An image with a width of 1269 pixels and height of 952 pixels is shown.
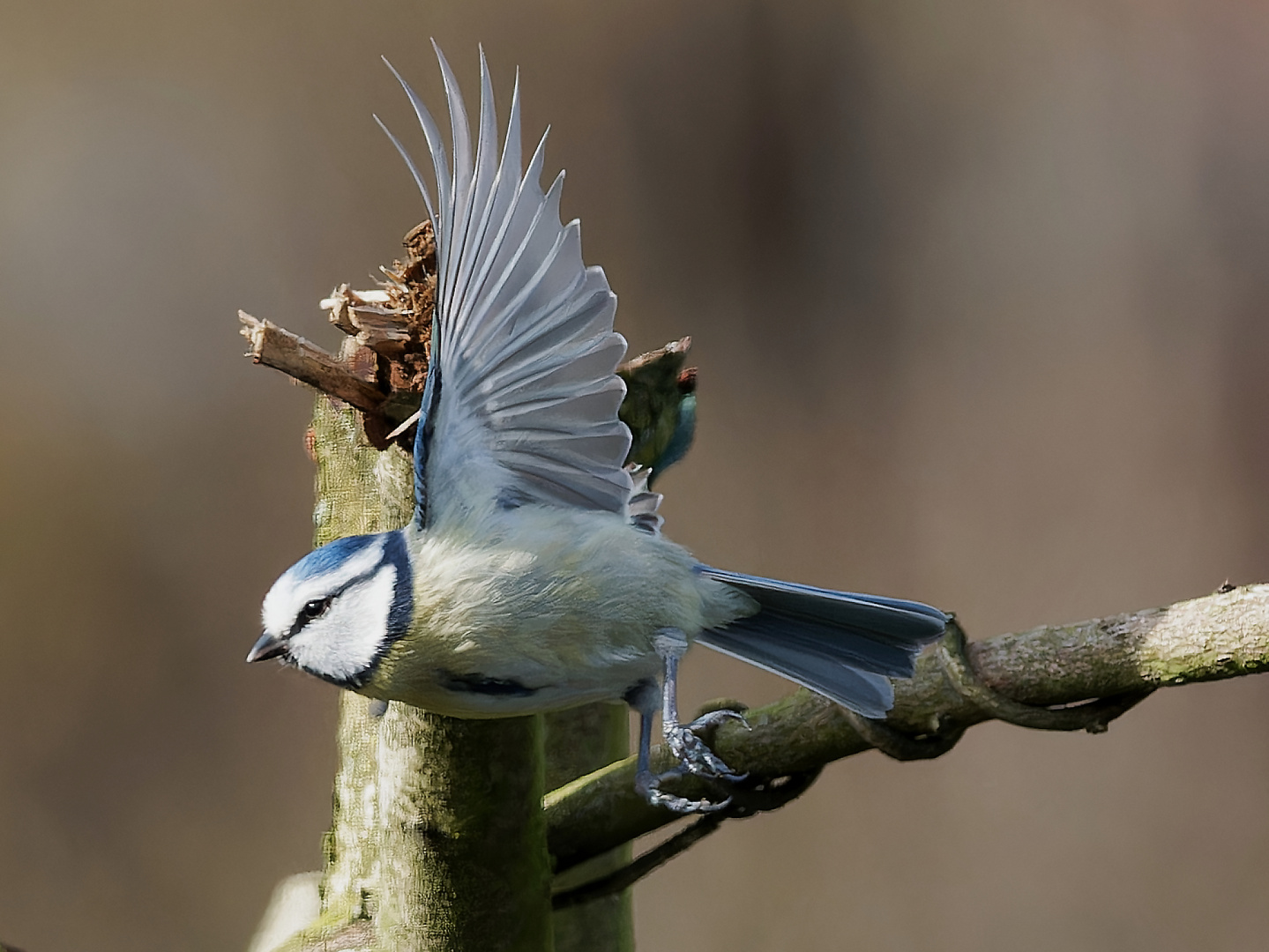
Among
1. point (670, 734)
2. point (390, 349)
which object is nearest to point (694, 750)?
point (670, 734)

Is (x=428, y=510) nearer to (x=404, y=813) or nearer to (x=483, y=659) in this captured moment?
(x=483, y=659)

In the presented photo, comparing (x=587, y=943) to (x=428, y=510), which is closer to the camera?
(x=428, y=510)

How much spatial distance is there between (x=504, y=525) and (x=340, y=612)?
0.28 feet

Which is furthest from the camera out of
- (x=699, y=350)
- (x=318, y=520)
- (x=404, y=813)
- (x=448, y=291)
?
(x=699, y=350)

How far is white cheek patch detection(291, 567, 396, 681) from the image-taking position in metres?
0.61

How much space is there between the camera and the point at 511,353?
24.8 inches

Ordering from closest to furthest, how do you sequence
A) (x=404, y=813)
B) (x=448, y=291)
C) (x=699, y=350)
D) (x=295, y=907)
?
(x=448, y=291) < (x=404, y=813) < (x=295, y=907) < (x=699, y=350)

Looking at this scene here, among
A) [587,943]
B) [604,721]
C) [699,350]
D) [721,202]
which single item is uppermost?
[721,202]

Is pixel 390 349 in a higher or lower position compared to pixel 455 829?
higher

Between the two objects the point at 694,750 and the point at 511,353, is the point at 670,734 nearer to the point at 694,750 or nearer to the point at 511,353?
the point at 694,750

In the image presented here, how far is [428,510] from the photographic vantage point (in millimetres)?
628

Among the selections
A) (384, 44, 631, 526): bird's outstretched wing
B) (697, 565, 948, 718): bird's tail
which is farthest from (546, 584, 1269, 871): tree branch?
(384, 44, 631, 526): bird's outstretched wing

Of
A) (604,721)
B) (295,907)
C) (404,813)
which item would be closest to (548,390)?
(404,813)

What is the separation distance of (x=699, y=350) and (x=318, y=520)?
2.82 feet
